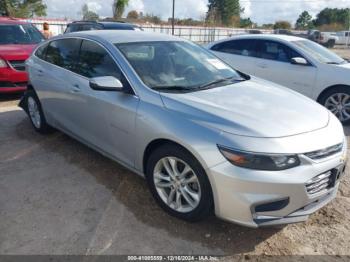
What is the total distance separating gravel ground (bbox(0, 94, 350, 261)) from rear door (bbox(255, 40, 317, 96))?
2.68 meters

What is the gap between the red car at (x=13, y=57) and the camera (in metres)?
6.90

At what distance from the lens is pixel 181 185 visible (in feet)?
9.52

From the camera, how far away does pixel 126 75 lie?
3.24 meters

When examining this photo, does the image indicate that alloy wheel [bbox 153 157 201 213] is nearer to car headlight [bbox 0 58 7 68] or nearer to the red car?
the red car

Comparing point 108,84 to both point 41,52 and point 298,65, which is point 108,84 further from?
point 298,65


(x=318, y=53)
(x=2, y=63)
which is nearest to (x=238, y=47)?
(x=318, y=53)

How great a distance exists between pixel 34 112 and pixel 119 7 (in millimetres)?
26710

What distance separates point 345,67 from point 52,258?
566cm

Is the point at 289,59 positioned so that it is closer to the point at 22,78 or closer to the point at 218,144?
the point at 218,144

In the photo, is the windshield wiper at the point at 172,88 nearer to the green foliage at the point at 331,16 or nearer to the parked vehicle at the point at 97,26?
the parked vehicle at the point at 97,26

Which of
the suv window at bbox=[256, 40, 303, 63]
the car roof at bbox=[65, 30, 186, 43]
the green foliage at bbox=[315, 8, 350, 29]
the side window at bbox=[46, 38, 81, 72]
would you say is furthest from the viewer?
the green foliage at bbox=[315, 8, 350, 29]

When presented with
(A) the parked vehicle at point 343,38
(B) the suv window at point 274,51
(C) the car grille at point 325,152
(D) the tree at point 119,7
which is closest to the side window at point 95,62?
(C) the car grille at point 325,152

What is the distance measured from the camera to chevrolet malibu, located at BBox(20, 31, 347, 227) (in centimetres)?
246

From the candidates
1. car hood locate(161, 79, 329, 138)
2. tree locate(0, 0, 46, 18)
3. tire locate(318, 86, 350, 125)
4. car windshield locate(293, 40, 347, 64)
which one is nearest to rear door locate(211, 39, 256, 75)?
car windshield locate(293, 40, 347, 64)
